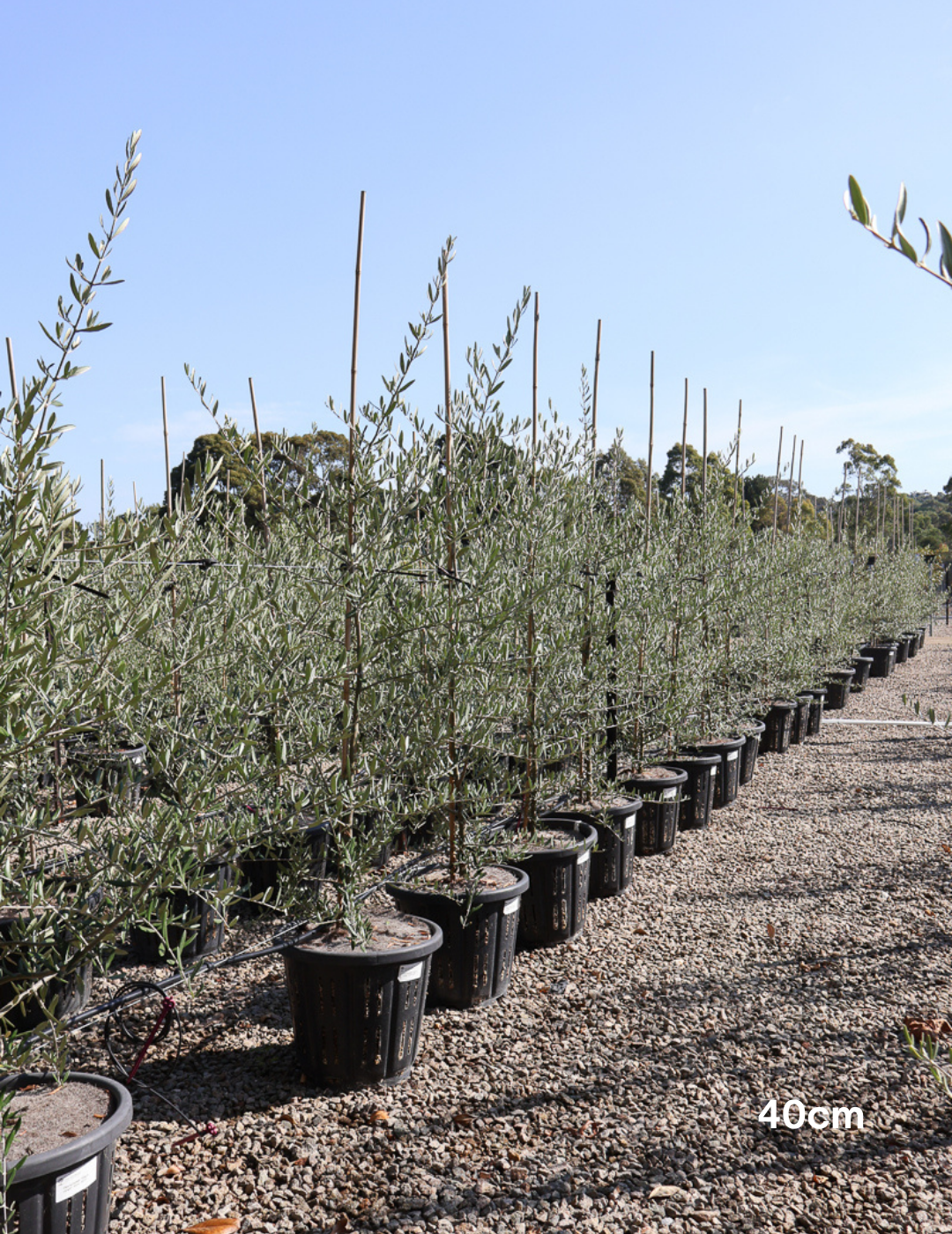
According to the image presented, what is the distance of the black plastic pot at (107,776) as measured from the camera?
7.54ft

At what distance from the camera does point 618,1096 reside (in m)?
3.09

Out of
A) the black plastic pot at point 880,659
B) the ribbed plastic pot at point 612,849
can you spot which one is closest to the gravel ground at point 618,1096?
the ribbed plastic pot at point 612,849

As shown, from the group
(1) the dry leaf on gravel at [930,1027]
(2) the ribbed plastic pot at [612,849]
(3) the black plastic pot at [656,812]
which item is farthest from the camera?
(3) the black plastic pot at [656,812]

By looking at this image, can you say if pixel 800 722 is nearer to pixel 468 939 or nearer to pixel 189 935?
pixel 468 939

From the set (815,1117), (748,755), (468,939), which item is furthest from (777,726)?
(815,1117)

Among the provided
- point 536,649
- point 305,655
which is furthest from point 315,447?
point 536,649

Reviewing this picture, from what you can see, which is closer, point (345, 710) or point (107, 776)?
point (345, 710)

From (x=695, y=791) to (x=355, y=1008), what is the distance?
3.99 metres

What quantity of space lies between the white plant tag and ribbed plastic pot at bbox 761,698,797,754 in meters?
7.90

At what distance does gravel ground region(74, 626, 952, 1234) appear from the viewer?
99.7 inches

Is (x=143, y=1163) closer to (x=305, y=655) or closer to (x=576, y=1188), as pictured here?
(x=576, y=1188)

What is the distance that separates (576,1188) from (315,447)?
8.17 ft

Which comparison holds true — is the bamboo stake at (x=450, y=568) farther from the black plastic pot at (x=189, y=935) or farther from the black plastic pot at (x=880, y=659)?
the black plastic pot at (x=880, y=659)

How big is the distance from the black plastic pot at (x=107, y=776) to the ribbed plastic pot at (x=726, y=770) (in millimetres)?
4181
